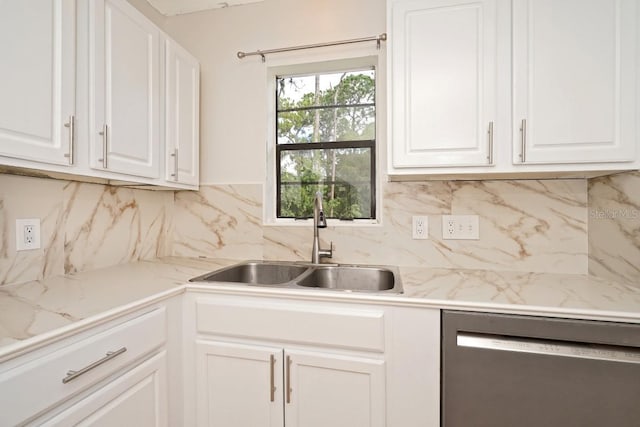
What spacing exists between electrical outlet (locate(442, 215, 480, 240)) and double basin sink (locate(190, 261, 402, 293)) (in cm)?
36

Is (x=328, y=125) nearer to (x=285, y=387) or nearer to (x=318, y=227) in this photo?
(x=318, y=227)

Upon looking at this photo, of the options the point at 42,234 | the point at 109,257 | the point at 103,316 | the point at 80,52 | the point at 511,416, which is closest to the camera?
the point at 103,316

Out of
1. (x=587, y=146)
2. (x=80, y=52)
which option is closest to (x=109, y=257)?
(x=80, y=52)

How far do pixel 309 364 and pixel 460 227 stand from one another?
3.52 ft

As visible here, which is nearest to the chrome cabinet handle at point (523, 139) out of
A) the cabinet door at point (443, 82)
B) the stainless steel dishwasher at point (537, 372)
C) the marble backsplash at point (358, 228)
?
the cabinet door at point (443, 82)

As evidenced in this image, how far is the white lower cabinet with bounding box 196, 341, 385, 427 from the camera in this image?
1.19 m

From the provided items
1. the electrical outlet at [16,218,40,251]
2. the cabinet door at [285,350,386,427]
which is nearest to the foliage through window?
the cabinet door at [285,350,386,427]

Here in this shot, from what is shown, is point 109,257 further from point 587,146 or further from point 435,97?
point 587,146

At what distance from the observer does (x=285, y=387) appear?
126cm

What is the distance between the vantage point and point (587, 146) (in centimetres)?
126

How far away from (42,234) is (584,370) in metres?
2.17

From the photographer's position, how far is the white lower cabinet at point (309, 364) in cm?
116

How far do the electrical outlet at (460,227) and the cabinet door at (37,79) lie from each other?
174 cm

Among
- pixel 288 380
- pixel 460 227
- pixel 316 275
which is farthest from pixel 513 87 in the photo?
pixel 288 380
